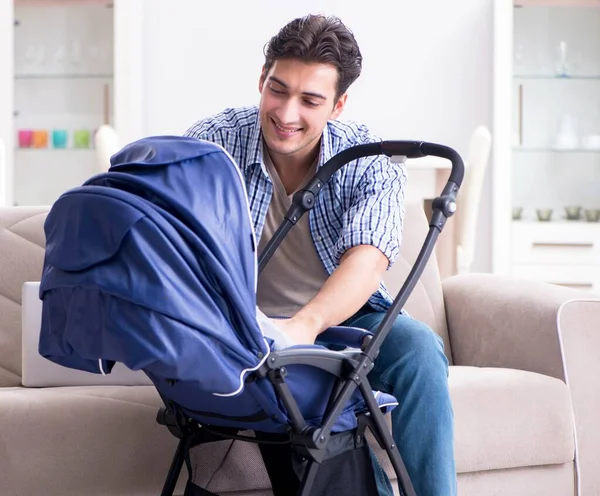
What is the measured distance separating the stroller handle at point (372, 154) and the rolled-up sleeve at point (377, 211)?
0.08 metres

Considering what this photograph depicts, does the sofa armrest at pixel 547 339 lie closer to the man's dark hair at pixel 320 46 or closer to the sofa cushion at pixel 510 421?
the sofa cushion at pixel 510 421

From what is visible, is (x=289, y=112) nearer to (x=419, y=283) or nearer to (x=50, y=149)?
(x=419, y=283)

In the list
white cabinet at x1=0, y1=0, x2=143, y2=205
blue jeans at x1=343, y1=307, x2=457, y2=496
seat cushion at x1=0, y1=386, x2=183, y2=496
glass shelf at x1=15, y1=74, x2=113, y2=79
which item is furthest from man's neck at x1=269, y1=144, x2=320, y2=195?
glass shelf at x1=15, y1=74, x2=113, y2=79

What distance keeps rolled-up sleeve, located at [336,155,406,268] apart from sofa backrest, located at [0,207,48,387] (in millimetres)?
783

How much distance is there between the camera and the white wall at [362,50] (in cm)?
528

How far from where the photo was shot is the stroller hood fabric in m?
1.28

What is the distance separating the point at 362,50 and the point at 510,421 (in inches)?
141

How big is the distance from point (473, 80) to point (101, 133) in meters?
2.33

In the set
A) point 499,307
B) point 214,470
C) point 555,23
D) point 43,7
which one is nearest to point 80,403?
point 214,470

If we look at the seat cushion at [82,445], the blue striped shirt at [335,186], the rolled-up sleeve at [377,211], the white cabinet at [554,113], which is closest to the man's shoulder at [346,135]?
the blue striped shirt at [335,186]

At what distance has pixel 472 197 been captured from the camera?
12.5ft

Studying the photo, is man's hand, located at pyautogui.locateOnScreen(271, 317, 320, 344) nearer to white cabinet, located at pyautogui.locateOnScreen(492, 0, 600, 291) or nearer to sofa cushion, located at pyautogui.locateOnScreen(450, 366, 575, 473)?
sofa cushion, located at pyautogui.locateOnScreen(450, 366, 575, 473)

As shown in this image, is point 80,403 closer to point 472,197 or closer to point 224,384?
point 224,384

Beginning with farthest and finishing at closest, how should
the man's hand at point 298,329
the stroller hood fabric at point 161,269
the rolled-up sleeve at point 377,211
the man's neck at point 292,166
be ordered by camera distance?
the man's neck at point 292,166
the rolled-up sleeve at point 377,211
the man's hand at point 298,329
the stroller hood fabric at point 161,269
